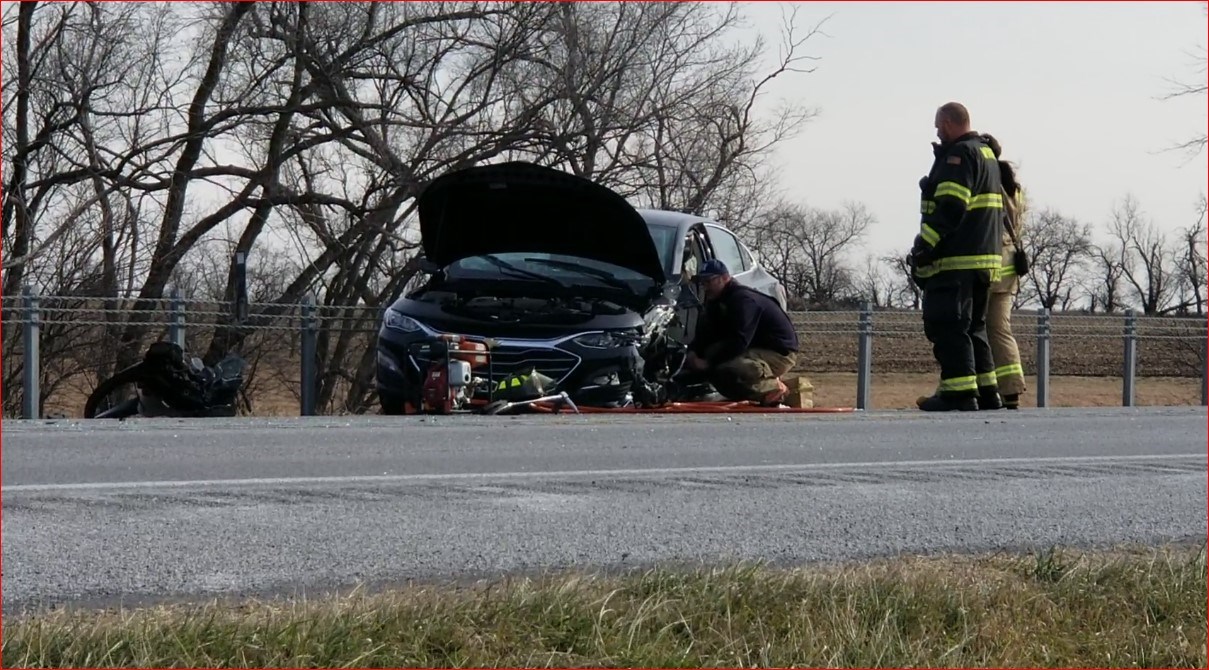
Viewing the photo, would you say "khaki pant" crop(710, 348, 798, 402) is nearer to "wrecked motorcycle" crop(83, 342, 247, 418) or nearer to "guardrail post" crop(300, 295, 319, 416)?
"wrecked motorcycle" crop(83, 342, 247, 418)

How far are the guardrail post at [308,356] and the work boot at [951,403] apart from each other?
666cm

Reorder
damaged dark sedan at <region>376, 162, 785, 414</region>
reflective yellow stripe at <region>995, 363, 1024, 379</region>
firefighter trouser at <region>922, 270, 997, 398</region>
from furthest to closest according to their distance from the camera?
reflective yellow stripe at <region>995, 363, 1024, 379</region> < firefighter trouser at <region>922, 270, 997, 398</region> < damaged dark sedan at <region>376, 162, 785, 414</region>

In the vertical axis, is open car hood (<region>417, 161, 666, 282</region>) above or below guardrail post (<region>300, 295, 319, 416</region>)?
above

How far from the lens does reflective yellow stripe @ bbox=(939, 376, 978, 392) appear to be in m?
10.7

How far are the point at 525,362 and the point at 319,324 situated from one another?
21.8 ft

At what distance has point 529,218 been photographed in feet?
36.7

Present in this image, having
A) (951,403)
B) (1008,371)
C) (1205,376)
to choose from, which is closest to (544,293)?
(951,403)

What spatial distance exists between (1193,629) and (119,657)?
10.3 ft

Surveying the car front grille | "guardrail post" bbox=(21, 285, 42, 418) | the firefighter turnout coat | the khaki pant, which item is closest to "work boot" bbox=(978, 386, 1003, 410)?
the firefighter turnout coat

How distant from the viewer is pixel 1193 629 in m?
4.50

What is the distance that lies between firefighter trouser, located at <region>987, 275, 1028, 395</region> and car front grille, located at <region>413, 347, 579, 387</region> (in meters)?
3.28

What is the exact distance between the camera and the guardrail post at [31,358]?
13.3m

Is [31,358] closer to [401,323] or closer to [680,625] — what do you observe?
[401,323]

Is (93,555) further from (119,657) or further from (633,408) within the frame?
(633,408)
